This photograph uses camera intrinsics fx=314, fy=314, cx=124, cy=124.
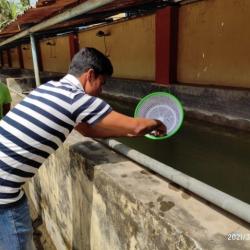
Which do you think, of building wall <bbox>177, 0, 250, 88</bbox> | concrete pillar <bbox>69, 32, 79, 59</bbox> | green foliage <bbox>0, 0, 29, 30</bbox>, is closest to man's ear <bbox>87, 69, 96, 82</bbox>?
building wall <bbox>177, 0, 250, 88</bbox>

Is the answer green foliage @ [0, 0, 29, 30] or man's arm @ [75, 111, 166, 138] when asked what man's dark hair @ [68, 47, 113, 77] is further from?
green foliage @ [0, 0, 29, 30]

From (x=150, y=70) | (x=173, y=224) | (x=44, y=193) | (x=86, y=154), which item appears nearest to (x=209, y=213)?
(x=173, y=224)

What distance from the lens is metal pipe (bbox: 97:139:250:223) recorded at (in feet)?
5.00

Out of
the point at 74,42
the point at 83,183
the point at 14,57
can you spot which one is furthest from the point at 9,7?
the point at 83,183

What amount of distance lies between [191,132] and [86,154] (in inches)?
149

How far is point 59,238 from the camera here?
11.6 feet

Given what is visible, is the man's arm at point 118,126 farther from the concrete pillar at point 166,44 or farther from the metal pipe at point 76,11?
the concrete pillar at point 166,44

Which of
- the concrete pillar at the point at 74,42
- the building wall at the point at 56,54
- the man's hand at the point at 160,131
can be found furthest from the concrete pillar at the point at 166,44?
the building wall at the point at 56,54

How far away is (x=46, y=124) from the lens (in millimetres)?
1953

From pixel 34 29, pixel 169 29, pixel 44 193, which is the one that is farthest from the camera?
pixel 169 29

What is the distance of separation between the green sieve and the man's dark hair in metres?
0.83

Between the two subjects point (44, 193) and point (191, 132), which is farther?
point (191, 132)

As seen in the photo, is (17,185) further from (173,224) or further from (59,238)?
(59,238)

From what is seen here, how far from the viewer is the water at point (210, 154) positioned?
13.0 feet
